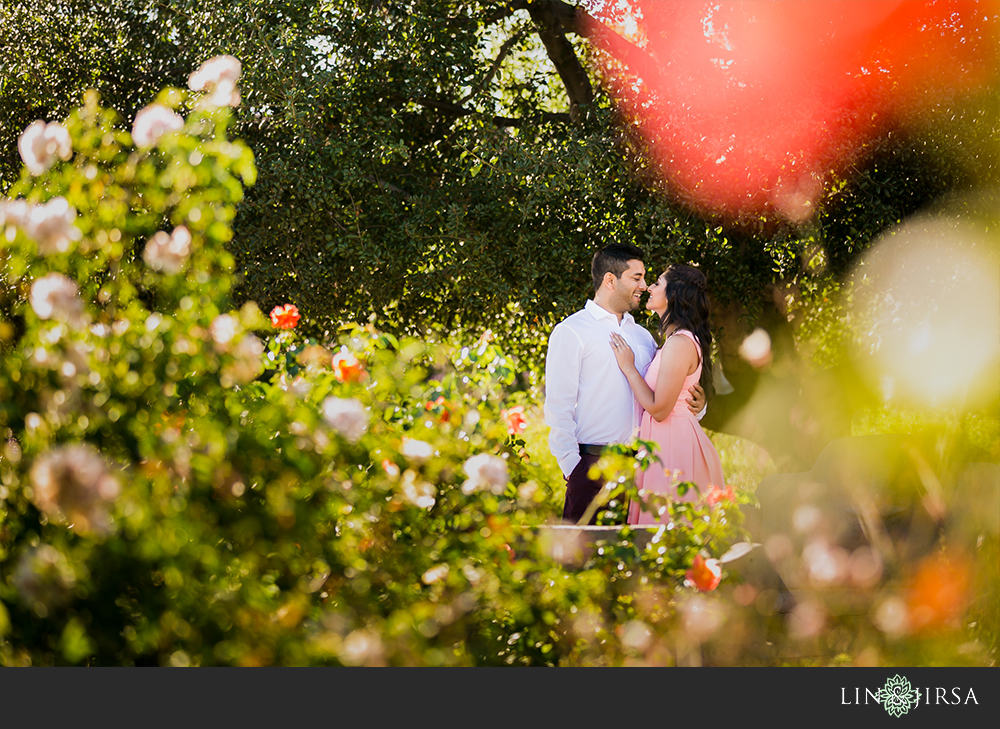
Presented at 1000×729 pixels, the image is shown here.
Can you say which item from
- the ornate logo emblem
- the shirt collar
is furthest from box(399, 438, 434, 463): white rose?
the shirt collar

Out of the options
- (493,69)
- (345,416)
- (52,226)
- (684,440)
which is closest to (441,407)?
(345,416)

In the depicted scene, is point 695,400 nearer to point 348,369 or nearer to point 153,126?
point 348,369

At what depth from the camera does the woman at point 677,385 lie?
15.6 feet

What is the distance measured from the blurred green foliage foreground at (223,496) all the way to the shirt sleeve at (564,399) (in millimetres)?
1773

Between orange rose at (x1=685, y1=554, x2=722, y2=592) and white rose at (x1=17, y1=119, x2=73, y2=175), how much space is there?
2.28 meters

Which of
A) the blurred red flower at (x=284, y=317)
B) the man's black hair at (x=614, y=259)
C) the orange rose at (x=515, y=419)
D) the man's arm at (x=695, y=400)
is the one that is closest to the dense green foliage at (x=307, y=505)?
the orange rose at (x=515, y=419)

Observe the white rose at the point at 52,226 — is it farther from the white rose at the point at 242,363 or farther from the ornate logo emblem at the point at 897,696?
the ornate logo emblem at the point at 897,696

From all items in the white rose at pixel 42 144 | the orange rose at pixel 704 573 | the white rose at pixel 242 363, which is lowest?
the orange rose at pixel 704 573

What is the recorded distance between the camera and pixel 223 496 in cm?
207

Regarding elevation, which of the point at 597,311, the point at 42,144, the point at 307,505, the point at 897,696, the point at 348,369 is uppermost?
the point at 597,311

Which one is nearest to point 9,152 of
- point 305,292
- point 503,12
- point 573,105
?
point 305,292

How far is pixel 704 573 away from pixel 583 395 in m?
2.29

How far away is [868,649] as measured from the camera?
3.19 m

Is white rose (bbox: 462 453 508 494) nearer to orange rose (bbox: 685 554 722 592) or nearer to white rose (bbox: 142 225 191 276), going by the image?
orange rose (bbox: 685 554 722 592)
